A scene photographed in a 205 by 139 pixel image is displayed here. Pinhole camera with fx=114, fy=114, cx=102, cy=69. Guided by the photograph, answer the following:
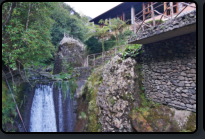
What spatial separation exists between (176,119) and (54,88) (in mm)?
5245

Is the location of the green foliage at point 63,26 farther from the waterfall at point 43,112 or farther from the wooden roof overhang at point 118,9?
the waterfall at point 43,112

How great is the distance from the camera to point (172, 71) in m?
3.24

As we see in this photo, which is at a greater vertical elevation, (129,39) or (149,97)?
(129,39)

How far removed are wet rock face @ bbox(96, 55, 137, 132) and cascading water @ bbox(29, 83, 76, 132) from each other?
1.99 m

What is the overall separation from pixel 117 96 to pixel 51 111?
3413 millimetres

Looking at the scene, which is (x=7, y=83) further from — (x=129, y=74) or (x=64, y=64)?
(x=129, y=74)

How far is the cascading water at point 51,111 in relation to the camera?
5.09 meters

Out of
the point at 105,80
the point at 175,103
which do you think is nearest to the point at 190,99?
the point at 175,103

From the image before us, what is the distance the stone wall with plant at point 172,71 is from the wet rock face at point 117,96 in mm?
605

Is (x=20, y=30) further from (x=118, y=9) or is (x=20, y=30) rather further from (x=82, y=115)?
(x=118, y=9)

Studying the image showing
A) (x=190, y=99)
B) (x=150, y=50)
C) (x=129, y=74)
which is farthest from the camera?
(x=129, y=74)

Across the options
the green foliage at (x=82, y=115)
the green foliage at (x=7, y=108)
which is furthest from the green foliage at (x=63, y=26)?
the green foliage at (x=82, y=115)

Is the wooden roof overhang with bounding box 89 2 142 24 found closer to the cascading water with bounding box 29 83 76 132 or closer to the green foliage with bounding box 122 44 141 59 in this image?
the green foliage with bounding box 122 44 141 59

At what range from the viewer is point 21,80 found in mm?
5590
